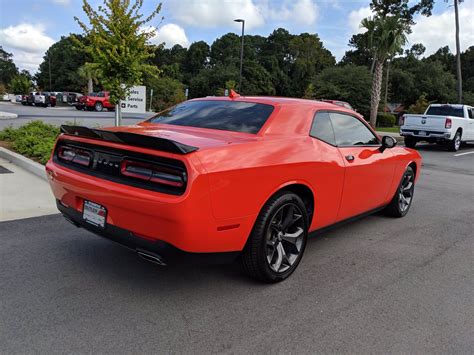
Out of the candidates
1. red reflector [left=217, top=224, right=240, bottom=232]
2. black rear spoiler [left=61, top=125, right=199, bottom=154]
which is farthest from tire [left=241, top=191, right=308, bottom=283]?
black rear spoiler [left=61, top=125, right=199, bottom=154]

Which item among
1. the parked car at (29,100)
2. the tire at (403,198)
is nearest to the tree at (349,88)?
the parked car at (29,100)

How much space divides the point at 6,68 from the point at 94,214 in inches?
5160

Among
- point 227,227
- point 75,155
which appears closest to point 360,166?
point 227,227

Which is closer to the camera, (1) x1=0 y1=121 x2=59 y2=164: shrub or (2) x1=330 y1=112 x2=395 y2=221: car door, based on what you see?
(2) x1=330 y1=112 x2=395 y2=221: car door

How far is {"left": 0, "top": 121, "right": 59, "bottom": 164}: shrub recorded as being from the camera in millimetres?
8266

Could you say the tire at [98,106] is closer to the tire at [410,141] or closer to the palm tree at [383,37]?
the palm tree at [383,37]

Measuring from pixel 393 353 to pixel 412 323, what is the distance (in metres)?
0.47

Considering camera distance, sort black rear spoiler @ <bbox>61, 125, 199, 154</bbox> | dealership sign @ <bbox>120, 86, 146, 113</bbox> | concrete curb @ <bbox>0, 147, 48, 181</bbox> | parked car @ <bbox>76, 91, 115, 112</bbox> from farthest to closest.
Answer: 1. parked car @ <bbox>76, 91, 115, 112</bbox>
2. dealership sign @ <bbox>120, 86, 146, 113</bbox>
3. concrete curb @ <bbox>0, 147, 48, 181</bbox>
4. black rear spoiler @ <bbox>61, 125, 199, 154</bbox>

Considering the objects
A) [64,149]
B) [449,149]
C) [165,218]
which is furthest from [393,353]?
[449,149]

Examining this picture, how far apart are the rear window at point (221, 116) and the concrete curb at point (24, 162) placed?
142 inches

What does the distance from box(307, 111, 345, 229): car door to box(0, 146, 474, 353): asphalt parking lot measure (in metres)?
0.51

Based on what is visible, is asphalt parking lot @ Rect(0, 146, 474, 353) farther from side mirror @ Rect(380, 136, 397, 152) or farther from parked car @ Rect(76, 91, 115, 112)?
parked car @ Rect(76, 91, 115, 112)

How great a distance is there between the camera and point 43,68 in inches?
3494

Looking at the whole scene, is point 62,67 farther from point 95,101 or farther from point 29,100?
point 95,101
